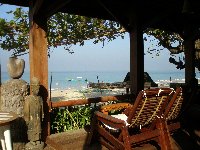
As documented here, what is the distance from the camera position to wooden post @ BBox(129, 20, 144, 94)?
5531 millimetres

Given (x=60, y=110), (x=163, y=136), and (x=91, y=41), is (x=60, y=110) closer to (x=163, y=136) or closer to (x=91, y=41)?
(x=163, y=136)

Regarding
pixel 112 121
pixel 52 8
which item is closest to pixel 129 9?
pixel 52 8

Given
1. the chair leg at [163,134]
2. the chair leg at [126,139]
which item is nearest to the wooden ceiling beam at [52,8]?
the chair leg at [126,139]

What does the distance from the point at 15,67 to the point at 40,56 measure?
485 millimetres

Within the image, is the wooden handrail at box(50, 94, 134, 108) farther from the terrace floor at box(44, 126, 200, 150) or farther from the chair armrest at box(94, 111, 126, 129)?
the chair armrest at box(94, 111, 126, 129)

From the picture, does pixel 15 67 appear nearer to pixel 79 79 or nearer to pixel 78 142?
pixel 78 142

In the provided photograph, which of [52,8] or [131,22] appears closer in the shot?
[52,8]

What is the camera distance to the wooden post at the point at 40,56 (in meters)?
4.16

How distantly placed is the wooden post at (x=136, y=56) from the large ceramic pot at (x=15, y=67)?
8.80ft

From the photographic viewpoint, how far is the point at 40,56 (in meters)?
4.21

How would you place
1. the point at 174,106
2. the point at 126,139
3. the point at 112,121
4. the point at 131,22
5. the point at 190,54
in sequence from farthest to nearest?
the point at 190,54, the point at 131,22, the point at 174,106, the point at 112,121, the point at 126,139

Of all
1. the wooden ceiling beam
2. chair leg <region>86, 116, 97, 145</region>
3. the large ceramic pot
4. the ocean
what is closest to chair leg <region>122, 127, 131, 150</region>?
chair leg <region>86, 116, 97, 145</region>

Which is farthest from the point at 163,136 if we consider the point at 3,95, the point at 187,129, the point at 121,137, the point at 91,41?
the point at 91,41

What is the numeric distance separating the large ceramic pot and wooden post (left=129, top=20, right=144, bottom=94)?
8.80ft
